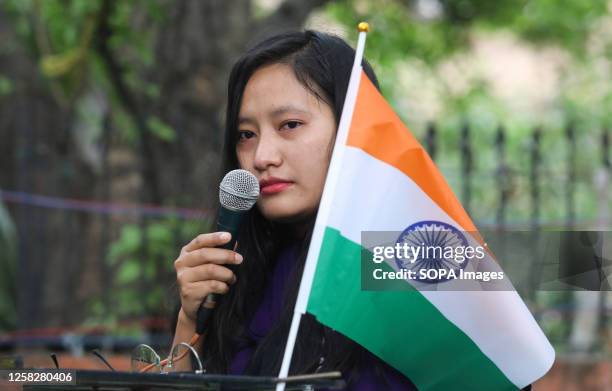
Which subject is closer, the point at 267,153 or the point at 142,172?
the point at 267,153

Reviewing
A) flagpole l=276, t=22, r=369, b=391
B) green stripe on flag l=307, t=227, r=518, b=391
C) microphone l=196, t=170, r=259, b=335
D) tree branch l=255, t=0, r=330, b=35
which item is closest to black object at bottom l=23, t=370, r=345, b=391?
flagpole l=276, t=22, r=369, b=391

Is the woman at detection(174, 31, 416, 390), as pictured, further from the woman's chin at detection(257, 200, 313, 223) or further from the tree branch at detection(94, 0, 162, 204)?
the tree branch at detection(94, 0, 162, 204)

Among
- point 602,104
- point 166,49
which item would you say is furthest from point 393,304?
point 602,104

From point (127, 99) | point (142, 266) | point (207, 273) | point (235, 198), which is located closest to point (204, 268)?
point (207, 273)

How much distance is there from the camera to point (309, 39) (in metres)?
2.46

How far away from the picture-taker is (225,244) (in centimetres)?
217

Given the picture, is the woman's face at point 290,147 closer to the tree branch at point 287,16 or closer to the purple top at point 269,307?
the purple top at point 269,307

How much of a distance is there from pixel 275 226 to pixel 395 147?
0.51 metres

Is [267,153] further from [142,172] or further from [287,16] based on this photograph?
[287,16]

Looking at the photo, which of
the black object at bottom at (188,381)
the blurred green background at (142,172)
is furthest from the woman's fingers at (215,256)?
the blurred green background at (142,172)

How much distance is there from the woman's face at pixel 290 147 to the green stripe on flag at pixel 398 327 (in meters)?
0.29

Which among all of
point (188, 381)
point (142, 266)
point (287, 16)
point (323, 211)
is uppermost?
point (287, 16)

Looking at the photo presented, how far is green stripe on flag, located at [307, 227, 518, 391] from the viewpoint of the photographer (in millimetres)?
1979

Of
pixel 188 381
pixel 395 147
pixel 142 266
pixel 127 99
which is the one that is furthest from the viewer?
pixel 142 266
